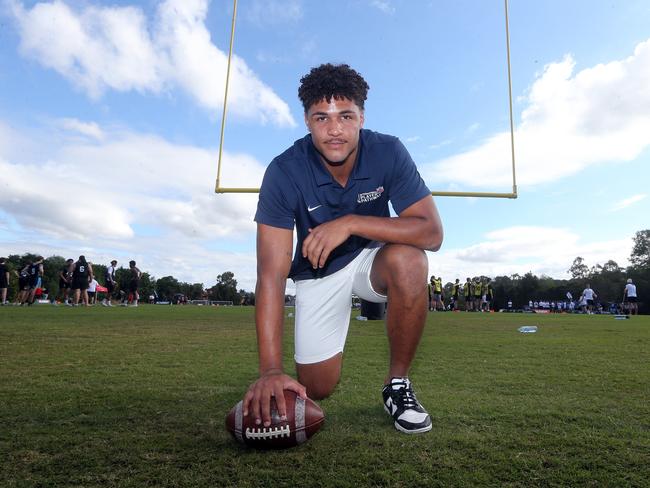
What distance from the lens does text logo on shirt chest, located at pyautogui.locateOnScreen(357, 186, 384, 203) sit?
9.33 ft

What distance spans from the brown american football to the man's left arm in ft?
1.95

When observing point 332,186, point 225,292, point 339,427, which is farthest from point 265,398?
point 225,292

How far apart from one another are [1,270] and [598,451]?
17.3 metres

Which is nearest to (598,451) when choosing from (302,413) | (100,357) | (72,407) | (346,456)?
(346,456)

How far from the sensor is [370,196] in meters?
2.86

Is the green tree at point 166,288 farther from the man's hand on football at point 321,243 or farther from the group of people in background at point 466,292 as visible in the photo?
the man's hand on football at point 321,243

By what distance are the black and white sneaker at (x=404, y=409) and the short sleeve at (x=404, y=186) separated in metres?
0.92

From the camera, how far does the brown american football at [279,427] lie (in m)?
1.99

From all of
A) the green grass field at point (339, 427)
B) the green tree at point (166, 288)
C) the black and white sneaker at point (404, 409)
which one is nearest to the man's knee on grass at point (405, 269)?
the black and white sneaker at point (404, 409)

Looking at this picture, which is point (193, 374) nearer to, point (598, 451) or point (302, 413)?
point (302, 413)

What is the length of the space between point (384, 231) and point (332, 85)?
31.4 inches

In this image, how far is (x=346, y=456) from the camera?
1.97m

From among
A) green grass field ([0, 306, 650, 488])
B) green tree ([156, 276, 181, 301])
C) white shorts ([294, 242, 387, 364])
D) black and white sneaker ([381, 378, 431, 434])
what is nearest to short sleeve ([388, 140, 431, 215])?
white shorts ([294, 242, 387, 364])

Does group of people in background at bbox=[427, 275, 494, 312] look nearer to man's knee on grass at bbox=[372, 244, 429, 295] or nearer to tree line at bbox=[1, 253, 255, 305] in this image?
man's knee on grass at bbox=[372, 244, 429, 295]
